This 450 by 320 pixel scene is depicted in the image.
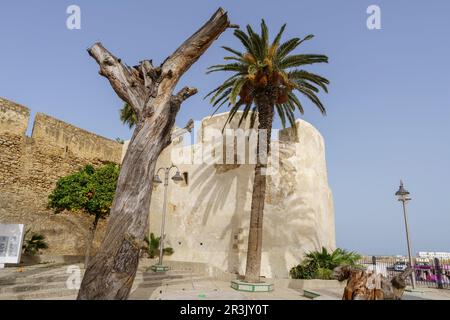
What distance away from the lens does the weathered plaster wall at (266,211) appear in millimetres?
13328

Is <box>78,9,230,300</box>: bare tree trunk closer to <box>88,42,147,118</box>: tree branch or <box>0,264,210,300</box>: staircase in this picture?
<box>88,42,147,118</box>: tree branch

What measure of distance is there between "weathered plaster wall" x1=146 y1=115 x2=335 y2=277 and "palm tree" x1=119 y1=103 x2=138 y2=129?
25.1 ft

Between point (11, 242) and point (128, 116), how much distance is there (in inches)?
531

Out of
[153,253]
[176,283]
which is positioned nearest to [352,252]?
[176,283]

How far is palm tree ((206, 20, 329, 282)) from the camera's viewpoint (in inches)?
411

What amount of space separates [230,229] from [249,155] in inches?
154

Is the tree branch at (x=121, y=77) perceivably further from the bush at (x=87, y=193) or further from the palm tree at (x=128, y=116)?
the palm tree at (x=128, y=116)

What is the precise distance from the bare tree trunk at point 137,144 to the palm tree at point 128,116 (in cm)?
1747

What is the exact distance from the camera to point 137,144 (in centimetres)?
375

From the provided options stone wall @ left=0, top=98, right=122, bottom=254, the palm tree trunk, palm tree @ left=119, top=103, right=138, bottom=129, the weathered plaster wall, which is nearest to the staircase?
the palm tree trunk

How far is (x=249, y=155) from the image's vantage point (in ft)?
48.7

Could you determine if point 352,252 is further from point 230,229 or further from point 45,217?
point 45,217
